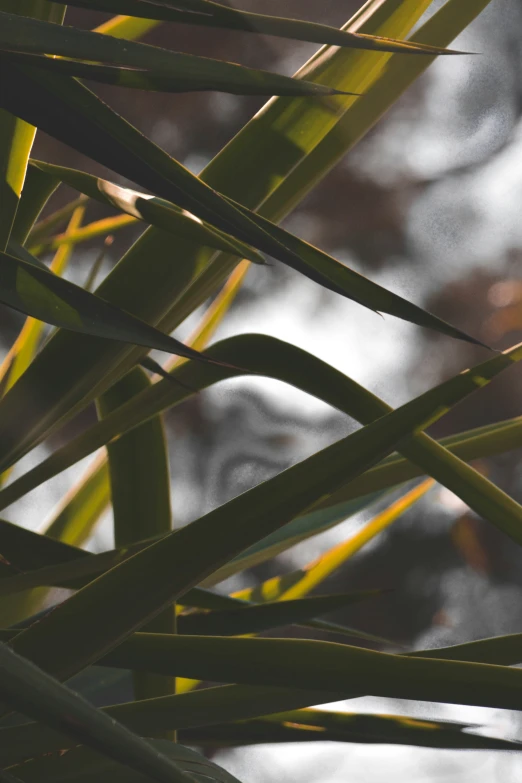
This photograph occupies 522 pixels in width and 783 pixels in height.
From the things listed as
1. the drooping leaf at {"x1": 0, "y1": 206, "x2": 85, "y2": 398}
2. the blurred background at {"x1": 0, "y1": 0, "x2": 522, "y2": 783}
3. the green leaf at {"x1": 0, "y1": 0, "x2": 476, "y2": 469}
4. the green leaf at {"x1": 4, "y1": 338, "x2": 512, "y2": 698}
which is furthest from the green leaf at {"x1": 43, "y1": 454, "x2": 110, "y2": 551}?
the blurred background at {"x1": 0, "y1": 0, "x2": 522, "y2": 783}

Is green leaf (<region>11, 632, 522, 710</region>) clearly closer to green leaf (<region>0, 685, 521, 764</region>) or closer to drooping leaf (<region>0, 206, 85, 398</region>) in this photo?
green leaf (<region>0, 685, 521, 764</region>)

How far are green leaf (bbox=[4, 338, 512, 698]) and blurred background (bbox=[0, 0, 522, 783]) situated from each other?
5.31 ft

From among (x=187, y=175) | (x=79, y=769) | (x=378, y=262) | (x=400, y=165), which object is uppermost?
(x=400, y=165)

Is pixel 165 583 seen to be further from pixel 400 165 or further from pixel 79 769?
pixel 400 165

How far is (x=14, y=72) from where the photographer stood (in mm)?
171

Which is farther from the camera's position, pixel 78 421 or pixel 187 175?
pixel 78 421

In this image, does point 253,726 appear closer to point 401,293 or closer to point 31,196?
point 31,196

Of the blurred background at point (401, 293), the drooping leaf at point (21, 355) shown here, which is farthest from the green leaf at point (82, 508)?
the blurred background at point (401, 293)

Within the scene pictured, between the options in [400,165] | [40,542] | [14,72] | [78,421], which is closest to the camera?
[14,72]

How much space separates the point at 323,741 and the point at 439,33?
0.99 ft

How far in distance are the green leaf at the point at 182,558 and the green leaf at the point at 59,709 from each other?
63 mm

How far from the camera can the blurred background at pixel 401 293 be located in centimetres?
187

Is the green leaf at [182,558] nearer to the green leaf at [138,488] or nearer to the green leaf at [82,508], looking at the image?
the green leaf at [138,488]

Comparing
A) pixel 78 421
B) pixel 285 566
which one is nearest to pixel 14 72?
pixel 78 421
